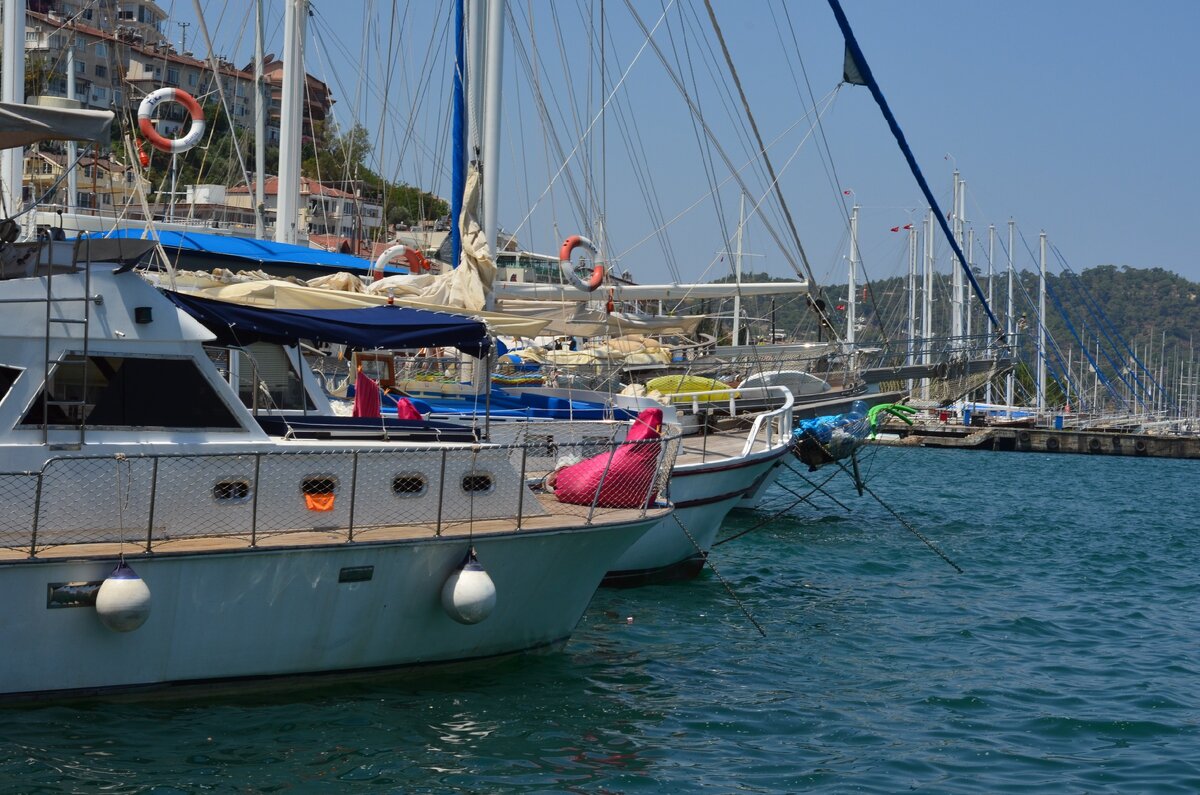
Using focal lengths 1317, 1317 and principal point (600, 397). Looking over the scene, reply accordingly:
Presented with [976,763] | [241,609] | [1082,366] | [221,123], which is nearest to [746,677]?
[976,763]

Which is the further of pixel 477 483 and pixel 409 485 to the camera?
pixel 477 483

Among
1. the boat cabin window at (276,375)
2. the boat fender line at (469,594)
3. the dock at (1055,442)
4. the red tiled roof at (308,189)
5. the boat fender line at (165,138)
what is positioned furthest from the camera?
the dock at (1055,442)

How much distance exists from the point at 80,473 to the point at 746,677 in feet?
20.5

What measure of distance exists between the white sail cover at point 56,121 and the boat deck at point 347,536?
3.21m

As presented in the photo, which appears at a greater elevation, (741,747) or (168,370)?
(168,370)

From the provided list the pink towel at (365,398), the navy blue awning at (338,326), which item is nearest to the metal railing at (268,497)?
the navy blue awning at (338,326)

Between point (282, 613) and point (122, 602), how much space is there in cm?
140

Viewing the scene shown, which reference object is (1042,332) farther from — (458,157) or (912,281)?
(458,157)

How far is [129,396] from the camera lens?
34.5ft

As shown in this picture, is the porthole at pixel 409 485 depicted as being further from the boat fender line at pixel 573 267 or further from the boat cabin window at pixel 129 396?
the boat fender line at pixel 573 267

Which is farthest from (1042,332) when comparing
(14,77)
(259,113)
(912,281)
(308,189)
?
(14,77)

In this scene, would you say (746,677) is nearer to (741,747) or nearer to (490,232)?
(741,747)

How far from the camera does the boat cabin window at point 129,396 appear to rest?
10.2 m

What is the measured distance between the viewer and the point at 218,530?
10328mm
